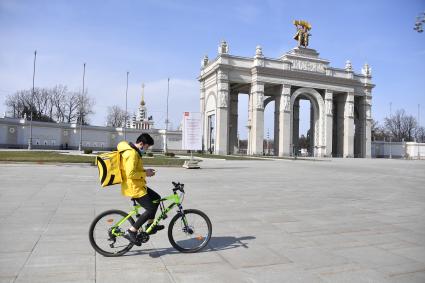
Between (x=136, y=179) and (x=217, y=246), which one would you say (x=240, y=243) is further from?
(x=136, y=179)

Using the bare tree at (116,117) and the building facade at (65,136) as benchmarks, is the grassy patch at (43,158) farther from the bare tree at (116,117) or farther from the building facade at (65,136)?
the bare tree at (116,117)

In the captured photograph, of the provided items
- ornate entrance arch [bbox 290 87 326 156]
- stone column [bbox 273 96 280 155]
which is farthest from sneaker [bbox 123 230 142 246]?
ornate entrance arch [bbox 290 87 326 156]

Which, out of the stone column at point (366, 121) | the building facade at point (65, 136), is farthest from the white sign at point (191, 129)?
the stone column at point (366, 121)

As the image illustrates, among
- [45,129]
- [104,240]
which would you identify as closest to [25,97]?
[45,129]

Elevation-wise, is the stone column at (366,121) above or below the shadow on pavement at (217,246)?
above

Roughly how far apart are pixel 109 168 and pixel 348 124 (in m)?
65.7

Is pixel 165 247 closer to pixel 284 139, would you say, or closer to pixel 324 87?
pixel 284 139

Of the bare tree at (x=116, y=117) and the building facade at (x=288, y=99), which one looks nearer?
the building facade at (x=288, y=99)

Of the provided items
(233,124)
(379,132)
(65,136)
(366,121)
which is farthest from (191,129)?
(379,132)

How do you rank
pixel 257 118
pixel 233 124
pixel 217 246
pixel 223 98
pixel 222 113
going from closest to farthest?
pixel 217 246
pixel 223 98
pixel 222 113
pixel 257 118
pixel 233 124

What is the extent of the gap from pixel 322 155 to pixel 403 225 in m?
56.7

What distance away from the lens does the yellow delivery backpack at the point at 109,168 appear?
568 centimetres

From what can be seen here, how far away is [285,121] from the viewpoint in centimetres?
5916

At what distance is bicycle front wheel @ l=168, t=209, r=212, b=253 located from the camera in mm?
6258
